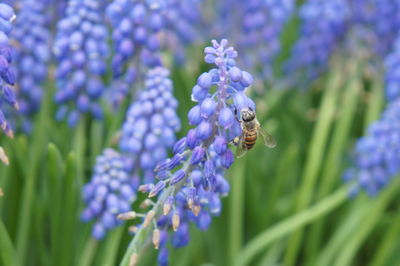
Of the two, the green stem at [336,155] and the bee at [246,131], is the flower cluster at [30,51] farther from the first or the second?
the green stem at [336,155]

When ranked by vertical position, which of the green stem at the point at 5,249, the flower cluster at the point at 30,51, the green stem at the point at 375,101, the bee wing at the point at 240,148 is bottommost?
the green stem at the point at 5,249

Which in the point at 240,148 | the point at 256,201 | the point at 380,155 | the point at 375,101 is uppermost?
the point at 375,101

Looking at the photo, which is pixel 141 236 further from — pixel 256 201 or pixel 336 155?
pixel 336 155

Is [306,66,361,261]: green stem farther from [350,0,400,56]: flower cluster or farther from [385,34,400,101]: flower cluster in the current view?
[385,34,400,101]: flower cluster

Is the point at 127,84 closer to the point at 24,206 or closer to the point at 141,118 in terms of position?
the point at 141,118

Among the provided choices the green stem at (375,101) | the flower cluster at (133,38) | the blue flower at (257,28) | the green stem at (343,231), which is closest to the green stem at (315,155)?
the green stem at (343,231)

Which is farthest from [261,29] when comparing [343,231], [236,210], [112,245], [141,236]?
[141,236]

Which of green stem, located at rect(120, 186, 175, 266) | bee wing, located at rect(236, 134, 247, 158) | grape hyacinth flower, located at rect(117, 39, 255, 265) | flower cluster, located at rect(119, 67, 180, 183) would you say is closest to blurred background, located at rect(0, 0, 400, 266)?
flower cluster, located at rect(119, 67, 180, 183)
